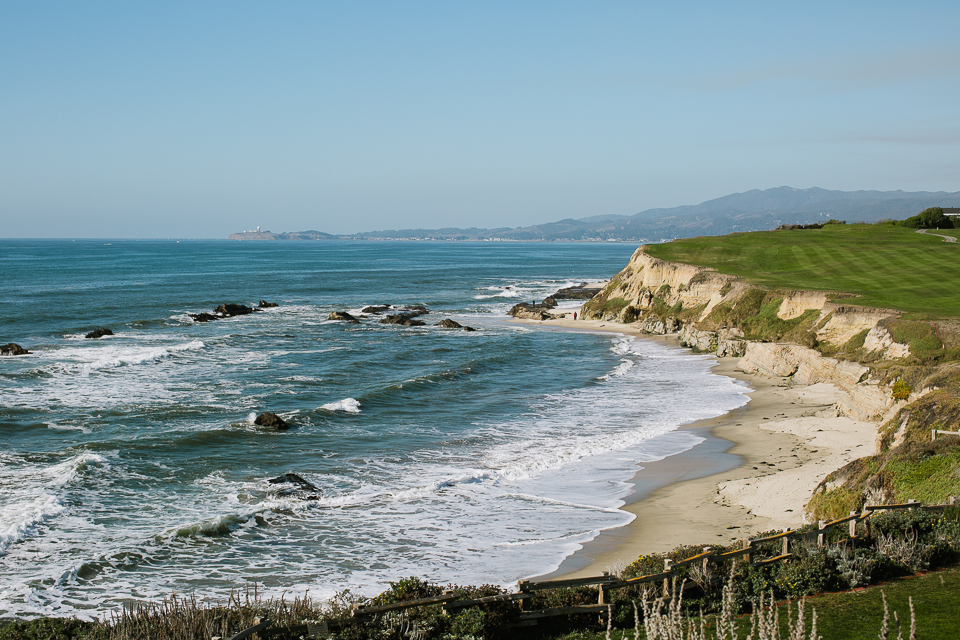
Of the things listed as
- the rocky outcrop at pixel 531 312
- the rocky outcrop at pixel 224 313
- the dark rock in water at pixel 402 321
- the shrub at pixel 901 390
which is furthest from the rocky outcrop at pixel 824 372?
the rocky outcrop at pixel 224 313

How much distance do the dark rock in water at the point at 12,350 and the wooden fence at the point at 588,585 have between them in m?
41.5

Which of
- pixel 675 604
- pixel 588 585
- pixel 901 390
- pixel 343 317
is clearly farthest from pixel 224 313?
pixel 675 604

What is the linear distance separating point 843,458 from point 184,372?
3196cm

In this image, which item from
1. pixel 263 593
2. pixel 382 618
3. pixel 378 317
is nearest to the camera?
pixel 382 618

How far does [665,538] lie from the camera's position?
56.9 feet

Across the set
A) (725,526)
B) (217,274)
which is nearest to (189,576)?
(725,526)

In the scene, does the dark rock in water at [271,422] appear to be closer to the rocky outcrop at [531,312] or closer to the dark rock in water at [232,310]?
the rocky outcrop at [531,312]

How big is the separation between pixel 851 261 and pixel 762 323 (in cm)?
1440

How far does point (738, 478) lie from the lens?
21.6 metres

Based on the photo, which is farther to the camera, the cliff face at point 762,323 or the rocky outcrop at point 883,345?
the cliff face at point 762,323

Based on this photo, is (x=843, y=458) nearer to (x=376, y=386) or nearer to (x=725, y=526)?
(x=725, y=526)

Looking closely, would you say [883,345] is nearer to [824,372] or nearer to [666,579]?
[824,372]

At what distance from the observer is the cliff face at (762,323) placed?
30203 millimetres

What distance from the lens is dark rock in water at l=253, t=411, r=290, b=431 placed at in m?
27.7
